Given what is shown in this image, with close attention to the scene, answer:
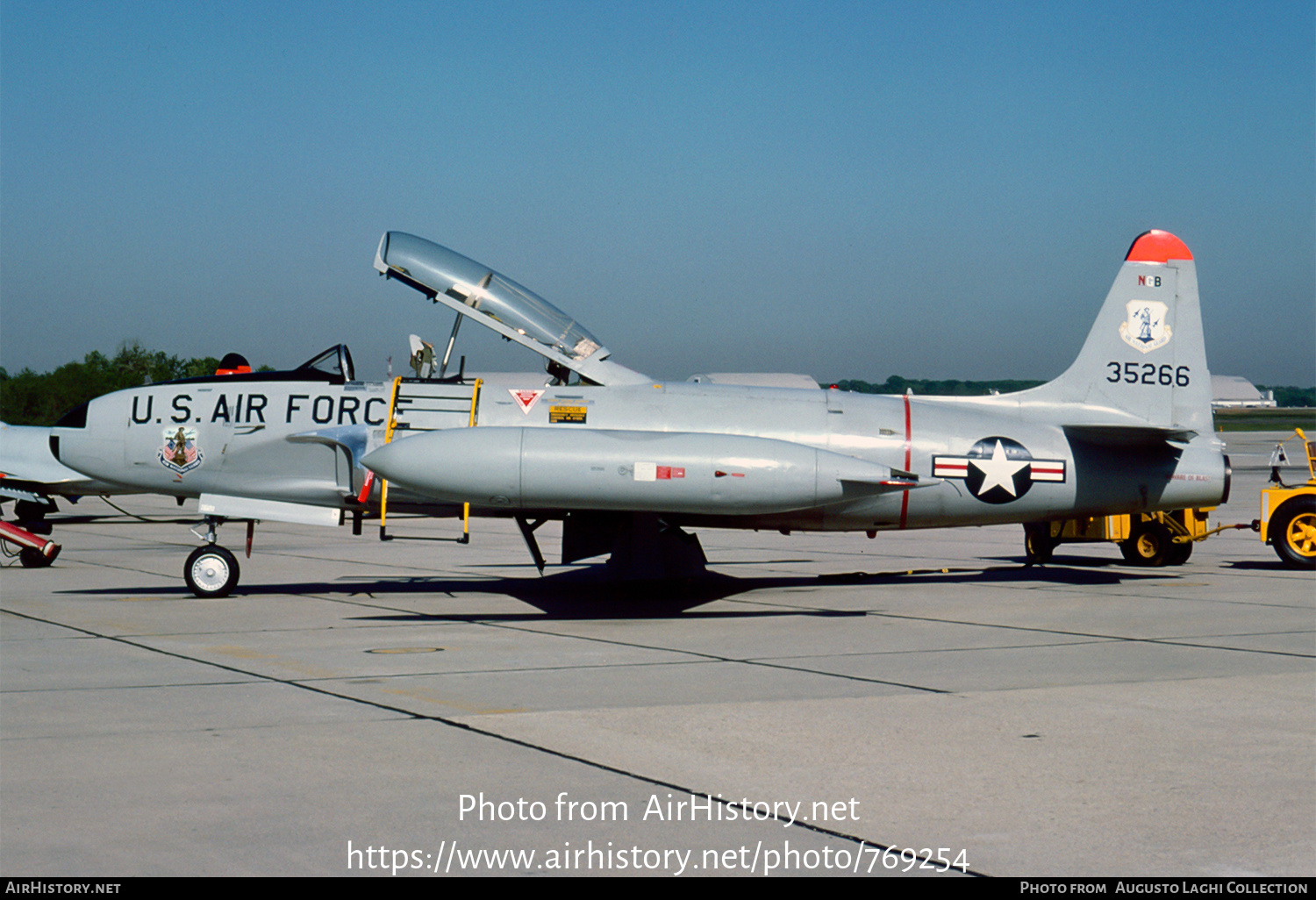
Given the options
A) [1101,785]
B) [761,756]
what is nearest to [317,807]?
[761,756]

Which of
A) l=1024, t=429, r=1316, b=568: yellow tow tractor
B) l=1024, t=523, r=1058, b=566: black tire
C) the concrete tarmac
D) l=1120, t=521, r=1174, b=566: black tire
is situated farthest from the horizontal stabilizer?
l=1024, t=523, r=1058, b=566: black tire

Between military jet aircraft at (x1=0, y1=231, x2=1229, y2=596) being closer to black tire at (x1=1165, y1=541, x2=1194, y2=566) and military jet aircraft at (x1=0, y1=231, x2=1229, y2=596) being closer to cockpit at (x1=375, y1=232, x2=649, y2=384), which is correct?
cockpit at (x1=375, y1=232, x2=649, y2=384)

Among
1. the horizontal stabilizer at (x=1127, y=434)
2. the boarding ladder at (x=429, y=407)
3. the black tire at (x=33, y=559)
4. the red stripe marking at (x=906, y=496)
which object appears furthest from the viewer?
the black tire at (x=33, y=559)

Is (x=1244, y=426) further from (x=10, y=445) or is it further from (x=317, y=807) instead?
(x=317, y=807)

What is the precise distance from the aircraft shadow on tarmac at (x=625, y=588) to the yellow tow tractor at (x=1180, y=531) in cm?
87

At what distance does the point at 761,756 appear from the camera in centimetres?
584

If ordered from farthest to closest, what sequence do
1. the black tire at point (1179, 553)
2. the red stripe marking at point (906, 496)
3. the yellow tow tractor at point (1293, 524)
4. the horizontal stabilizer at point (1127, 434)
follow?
1. the black tire at point (1179, 553)
2. the yellow tow tractor at point (1293, 524)
3. the horizontal stabilizer at point (1127, 434)
4. the red stripe marking at point (906, 496)

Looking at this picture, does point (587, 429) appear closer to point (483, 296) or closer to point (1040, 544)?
point (483, 296)

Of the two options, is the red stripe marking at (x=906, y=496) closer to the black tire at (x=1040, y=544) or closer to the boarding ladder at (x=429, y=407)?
the boarding ladder at (x=429, y=407)

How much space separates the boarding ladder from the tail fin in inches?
244

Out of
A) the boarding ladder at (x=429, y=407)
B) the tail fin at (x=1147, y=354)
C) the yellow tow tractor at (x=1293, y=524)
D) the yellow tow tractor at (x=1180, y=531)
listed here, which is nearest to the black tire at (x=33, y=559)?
the boarding ladder at (x=429, y=407)

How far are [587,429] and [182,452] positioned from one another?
14.5ft

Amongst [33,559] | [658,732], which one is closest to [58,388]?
[33,559]

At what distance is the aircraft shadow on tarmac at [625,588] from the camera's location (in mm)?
11609
